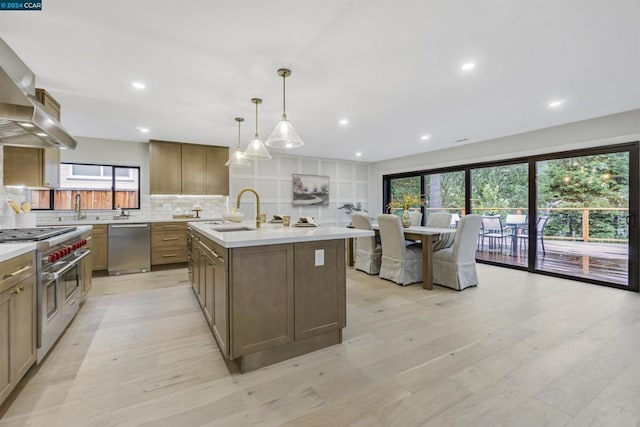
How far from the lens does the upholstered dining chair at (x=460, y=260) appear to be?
378 centimetres

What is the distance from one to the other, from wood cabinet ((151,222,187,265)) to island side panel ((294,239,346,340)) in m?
3.80

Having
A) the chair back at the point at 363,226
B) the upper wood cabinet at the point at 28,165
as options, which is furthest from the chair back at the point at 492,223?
the upper wood cabinet at the point at 28,165

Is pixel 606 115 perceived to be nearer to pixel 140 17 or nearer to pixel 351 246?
pixel 351 246

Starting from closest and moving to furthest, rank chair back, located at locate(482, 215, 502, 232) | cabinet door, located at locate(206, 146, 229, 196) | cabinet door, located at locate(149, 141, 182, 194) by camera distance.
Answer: cabinet door, located at locate(149, 141, 182, 194) < chair back, located at locate(482, 215, 502, 232) < cabinet door, located at locate(206, 146, 229, 196)

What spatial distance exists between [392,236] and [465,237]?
96 centimetres

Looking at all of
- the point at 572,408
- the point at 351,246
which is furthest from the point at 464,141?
the point at 572,408

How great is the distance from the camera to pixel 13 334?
1622mm

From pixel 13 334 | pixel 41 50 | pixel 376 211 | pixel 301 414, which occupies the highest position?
pixel 41 50

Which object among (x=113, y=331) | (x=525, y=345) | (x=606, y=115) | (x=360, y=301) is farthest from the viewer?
(x=606, y=115)

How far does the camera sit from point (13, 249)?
165 cm

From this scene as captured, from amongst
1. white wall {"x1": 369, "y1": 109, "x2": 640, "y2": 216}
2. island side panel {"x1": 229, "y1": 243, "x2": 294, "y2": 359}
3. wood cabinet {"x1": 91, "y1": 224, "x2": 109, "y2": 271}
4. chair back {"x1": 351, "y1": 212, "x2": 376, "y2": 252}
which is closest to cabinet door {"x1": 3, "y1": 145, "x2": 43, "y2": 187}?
wood cabinet {"x1": 91, "y1": 224, "x2": 109, "y2": 271}

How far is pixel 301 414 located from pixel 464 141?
5.59 metres

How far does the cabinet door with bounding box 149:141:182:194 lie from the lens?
5.25 meters

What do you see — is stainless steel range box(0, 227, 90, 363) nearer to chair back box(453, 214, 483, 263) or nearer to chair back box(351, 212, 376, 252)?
chair back box(351, 212, 376, 252)
